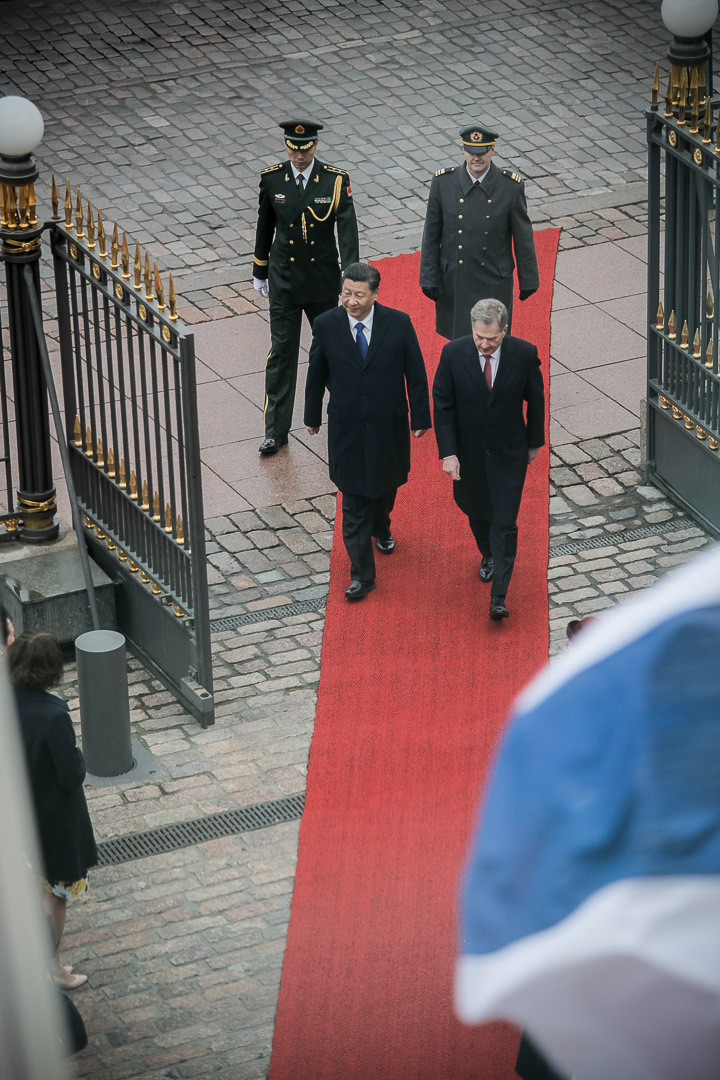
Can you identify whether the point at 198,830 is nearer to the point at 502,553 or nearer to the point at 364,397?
the point at 502,553

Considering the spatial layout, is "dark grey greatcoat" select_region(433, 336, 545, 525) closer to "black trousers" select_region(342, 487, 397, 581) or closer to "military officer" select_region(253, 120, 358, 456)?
"black trousers" select_region(342, 487, 397, 581)

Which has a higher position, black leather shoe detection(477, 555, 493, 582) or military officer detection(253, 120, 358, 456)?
military officer detection(253, 120, 358, 456)

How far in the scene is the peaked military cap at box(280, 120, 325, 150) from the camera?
967 centimetres

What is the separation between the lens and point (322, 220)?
9.79 m

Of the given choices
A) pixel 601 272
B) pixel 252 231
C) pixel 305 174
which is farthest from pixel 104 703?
pixel 252 231

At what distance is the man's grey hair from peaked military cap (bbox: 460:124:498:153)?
1944 millimetres

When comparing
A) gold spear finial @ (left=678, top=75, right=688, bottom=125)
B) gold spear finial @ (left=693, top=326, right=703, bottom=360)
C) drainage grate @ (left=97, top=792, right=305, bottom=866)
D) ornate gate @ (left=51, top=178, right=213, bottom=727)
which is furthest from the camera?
gold spear finial @ (left=693, top=326, right=703, bottom=360)

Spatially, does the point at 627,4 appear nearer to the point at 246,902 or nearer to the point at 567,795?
the point at 246,902

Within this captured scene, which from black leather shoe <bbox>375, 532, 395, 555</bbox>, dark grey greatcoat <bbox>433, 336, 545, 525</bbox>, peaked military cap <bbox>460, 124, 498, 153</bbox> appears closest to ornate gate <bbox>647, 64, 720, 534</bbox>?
peaked military cap <bbox>460, 124, 498, 153</bbox>

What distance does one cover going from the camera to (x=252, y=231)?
519 inches

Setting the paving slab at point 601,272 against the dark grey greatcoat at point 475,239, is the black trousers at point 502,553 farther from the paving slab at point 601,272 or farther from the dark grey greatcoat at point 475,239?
the paving slab at point 601,272

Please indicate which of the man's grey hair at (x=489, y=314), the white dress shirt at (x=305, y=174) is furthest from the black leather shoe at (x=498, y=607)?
the white dress shirt at (x=305, y=174)

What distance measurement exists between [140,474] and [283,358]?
7.28ft

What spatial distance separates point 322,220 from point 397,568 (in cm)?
223
